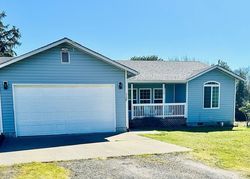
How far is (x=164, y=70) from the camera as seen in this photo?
18953 millimetres

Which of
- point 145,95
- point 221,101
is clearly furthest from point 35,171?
point 221,101

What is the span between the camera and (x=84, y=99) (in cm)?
1295

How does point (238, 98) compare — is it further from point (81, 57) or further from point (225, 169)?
point (225, 169)

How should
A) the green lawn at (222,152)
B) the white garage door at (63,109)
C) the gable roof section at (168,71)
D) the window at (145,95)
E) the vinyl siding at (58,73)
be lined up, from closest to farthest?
the green lawn at (222,152)
the vinyl siding at (58,73)
the white garage door at (63,109)
the gable roof section at (168,71)
the window at (145,95)

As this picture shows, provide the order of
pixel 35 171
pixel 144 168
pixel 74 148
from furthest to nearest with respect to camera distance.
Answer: pixel 74 148
pixel 144 168
pixel 35 171

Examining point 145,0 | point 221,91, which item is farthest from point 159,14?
point 221,91

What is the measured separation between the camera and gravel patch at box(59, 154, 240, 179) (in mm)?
6055

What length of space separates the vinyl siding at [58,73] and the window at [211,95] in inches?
272

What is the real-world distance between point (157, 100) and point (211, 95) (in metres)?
3.82

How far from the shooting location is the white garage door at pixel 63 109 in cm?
1205

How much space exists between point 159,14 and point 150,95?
19.3 ft

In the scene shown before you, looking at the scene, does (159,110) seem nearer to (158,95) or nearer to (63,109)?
(158,95)

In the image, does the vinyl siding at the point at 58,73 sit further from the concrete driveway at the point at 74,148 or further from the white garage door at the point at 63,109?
the concrete driveway at the point at 74,148

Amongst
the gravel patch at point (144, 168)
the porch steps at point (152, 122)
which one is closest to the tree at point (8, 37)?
the porch steps at point (152, 122)
